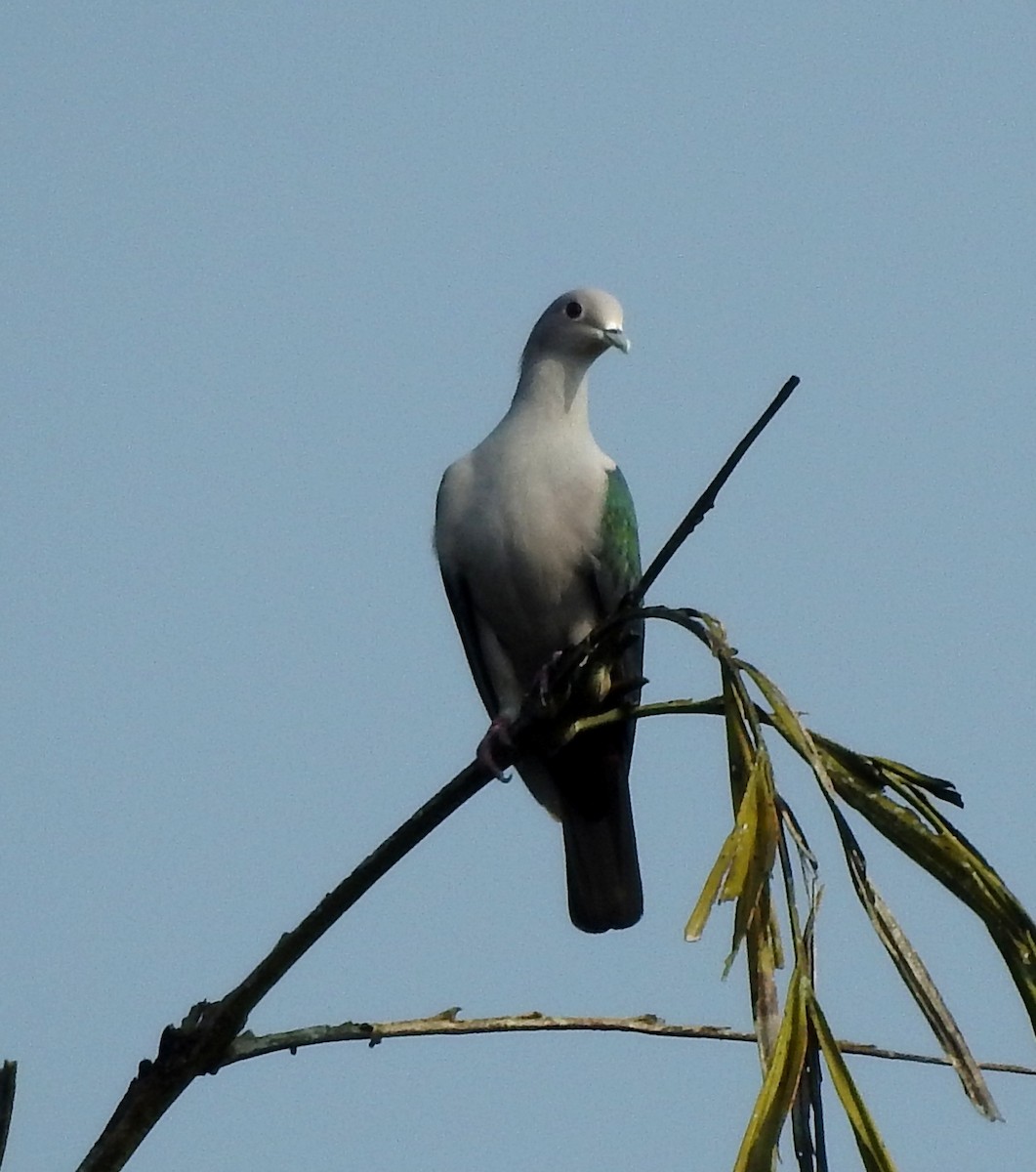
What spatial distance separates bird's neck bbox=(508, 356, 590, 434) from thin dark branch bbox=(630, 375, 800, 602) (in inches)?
100

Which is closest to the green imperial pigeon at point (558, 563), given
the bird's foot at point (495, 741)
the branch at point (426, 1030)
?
the bird's foot at point (495, 741)

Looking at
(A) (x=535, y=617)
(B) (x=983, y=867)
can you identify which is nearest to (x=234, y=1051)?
(B) (x=983, y=867)

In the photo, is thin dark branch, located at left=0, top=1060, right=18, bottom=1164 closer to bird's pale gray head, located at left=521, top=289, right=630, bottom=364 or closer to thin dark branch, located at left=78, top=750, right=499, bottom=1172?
thin dark branch, located at left=78, top=750, right=499, bottom=1172

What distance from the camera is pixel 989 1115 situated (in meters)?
2.41

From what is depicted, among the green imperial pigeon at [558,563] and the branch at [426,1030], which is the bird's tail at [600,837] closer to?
the green imperial pigeon at [558,563]

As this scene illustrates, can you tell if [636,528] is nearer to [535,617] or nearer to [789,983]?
[535,617]

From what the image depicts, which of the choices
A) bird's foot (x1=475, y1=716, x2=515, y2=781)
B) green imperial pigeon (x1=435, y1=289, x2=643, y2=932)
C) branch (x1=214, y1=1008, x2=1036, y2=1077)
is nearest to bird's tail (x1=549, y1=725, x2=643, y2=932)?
green imperial pigeon (x1=435, y1=289, x2=643, y2=932)

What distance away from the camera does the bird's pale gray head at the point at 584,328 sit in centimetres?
579

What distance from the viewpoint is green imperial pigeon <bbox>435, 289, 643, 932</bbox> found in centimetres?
543

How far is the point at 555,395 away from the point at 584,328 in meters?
0.26

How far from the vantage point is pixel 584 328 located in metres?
5.81

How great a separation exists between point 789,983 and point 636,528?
10.5ft

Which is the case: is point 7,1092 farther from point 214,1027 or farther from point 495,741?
point 495,741

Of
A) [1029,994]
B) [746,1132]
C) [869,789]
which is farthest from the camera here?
[869,789]
